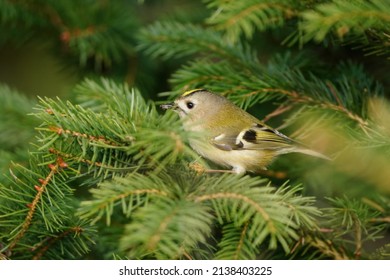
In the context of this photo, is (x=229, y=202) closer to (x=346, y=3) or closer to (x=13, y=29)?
(x=346, y=3)

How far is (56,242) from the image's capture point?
121 cm

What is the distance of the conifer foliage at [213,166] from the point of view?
0.95 m

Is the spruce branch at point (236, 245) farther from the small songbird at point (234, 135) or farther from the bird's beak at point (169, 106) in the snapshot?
the bird's beak at point (169, 106)

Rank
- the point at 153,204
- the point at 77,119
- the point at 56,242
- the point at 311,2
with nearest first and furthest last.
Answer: the point at 153,204 < the point at 77,119 < the point at 56,242 < the point at 311,2

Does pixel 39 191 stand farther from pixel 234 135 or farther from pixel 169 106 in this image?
pixel 234 135

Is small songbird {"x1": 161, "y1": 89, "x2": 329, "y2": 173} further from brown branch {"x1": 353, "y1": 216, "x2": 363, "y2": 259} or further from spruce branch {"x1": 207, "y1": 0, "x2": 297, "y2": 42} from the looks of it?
brown branch {"x1": 353, "y1": 216, "x2": 363, "y2": 259}

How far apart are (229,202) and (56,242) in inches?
17.2

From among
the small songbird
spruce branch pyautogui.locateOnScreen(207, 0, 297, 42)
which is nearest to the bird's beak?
the small songbird

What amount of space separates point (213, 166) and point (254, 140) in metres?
0.23

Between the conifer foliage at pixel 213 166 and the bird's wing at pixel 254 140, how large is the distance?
0.08 meters

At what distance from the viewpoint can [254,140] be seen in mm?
1585

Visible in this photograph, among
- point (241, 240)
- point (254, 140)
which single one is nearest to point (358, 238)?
point (241, 240)

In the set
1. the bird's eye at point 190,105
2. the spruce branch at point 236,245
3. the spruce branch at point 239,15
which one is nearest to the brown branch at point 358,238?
the spruce branch at point 236,245
